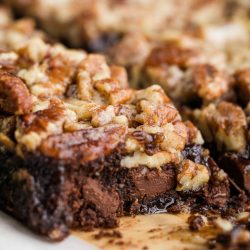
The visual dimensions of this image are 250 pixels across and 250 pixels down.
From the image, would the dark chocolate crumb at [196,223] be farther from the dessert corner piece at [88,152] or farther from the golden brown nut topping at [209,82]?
the golden brown nut topping at [209,82]

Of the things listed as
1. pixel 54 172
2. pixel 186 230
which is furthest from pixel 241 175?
pixel 54 172

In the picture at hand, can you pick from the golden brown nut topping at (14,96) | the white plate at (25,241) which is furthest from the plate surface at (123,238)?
the golden brown nut topping at (14,96)

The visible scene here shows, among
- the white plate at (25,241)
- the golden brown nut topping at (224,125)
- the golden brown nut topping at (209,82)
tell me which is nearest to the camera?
the white plate at (25,241)

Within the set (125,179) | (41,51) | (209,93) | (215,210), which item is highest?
(41,51)

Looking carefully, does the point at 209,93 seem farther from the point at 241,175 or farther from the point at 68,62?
the point at 68,62

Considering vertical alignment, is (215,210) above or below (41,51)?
below
